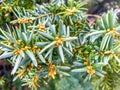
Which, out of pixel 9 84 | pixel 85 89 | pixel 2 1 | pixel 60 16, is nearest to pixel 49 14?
pixel 60 16

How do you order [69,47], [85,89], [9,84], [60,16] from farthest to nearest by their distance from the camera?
[85,89]
[9,84]
[60,16]
[69,47]

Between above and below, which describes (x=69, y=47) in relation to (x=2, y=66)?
above

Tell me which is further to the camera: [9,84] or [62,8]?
[9,84]

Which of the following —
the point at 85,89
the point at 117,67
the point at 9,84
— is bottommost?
the point at 85,89

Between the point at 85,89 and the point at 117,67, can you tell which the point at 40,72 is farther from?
the point at 85,89

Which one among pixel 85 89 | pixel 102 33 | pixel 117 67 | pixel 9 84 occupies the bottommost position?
pixel 85 89

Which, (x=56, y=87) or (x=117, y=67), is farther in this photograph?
(x=56, y=87)

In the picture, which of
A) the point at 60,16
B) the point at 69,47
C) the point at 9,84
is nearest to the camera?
the point at 69,47

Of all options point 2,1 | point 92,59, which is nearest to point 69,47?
point 92,59

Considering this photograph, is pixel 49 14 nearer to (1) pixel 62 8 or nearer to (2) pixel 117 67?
(1) pixel 62 8
